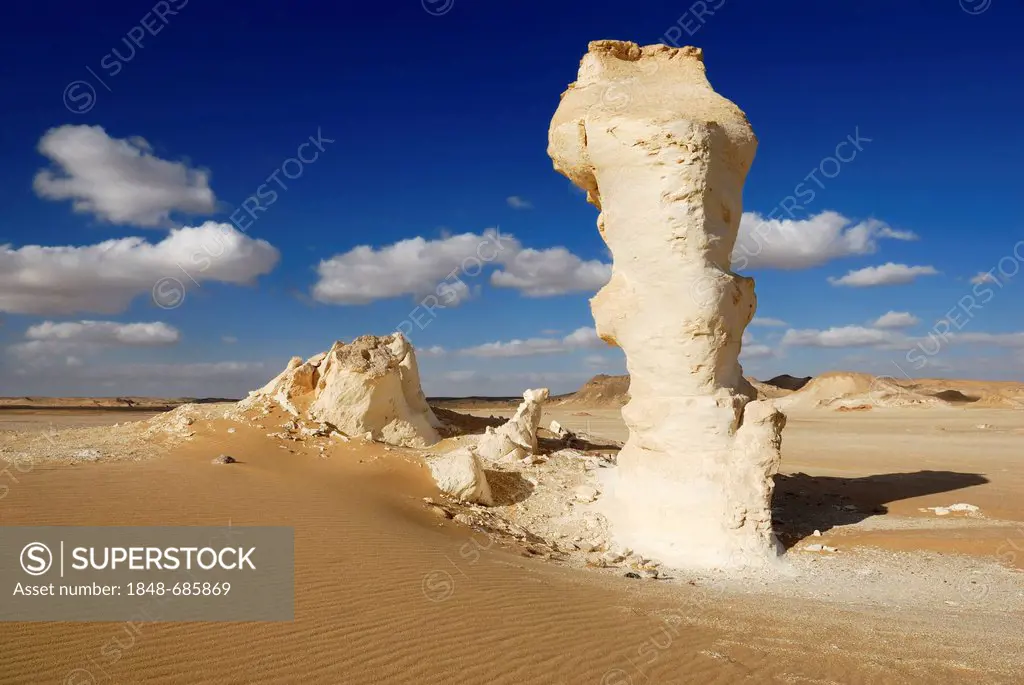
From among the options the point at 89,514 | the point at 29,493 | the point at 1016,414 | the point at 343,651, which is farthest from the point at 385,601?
the point at 1016,414

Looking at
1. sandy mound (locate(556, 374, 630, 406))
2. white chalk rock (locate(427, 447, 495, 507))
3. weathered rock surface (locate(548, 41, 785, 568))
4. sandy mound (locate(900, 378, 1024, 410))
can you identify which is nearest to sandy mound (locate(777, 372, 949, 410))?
sandy mound (locate(900, 378, 1024, 410))

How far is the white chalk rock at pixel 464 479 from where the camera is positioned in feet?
38.5

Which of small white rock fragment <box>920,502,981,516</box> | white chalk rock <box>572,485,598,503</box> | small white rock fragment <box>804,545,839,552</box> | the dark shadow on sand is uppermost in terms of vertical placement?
white chalk rock <box>572,485,598,503</box>

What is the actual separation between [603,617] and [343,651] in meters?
2.46

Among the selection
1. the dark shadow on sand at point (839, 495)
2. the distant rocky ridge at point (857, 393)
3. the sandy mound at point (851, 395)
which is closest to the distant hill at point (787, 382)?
the distant rocky ridge at point (857, 393)

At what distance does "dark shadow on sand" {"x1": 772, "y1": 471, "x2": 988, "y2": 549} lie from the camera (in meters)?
11.8

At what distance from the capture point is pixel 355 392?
14.7 meters

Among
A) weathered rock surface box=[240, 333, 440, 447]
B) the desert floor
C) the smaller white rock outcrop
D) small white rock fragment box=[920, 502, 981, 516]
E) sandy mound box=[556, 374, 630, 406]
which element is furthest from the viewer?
sandy mound box=[556, 374, 630, 406]

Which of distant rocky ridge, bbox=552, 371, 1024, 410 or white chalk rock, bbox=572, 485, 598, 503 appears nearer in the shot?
white chalk rock, bbox=572, 485, 598, 503

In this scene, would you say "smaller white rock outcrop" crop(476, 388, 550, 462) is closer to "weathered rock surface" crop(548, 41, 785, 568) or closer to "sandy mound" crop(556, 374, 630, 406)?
"weathered rock surface" crop(548, 41, 785, 568)

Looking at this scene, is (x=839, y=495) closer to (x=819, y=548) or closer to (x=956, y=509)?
(x=956, y=509)

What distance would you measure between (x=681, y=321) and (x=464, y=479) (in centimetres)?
461

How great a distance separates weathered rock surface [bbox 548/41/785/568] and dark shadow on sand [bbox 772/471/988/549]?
156 cm

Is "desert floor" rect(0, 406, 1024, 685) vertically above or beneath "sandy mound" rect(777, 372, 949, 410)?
beneath
